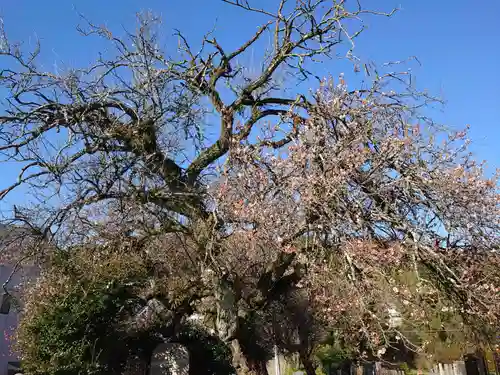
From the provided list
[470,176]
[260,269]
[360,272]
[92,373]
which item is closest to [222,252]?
[260,269]

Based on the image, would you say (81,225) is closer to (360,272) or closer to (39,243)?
(39,243)

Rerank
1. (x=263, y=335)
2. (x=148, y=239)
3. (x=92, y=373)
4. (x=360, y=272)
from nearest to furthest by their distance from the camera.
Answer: (x=360, y=272) → (x=148, y=239) → (x=92, y=373) → (x=263, y=335)

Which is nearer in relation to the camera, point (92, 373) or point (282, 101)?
point (282, 101)

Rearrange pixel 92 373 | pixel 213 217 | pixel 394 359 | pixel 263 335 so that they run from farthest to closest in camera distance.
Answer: pixel 394 359
pixel 263 335
pixel 92 373
pixel 213 217

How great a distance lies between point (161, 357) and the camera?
41.4ft

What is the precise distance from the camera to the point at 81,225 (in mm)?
8227

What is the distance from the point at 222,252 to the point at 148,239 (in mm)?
1961

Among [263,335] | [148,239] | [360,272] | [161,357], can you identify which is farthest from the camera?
[263,335]

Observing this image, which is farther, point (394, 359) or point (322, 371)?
point (322, 371)

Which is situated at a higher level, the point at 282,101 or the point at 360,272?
the point at 282,101

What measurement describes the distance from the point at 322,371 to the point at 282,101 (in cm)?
1404

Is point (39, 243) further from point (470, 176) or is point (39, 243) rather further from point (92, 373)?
point (470, 176)

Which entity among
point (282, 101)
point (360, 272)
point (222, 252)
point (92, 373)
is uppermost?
point (282, 101)

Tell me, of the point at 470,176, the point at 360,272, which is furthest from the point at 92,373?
the point at 470,176
